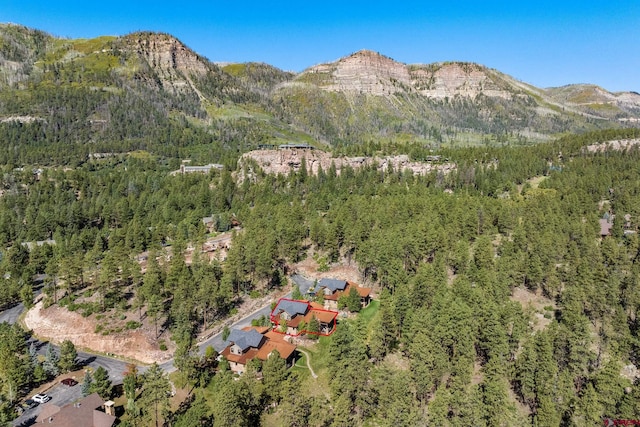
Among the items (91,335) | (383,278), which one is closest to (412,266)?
(383,278)

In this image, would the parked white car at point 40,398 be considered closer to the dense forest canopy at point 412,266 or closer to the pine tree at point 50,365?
the pine tree at point 50,365

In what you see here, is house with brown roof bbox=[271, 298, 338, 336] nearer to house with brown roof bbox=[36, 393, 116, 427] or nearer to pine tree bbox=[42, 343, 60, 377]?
house with brown roof bbox=[36, 393, 116, 427]

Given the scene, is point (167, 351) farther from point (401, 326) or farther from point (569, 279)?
point (569, 279)

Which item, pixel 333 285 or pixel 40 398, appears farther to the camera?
pixel 333 285

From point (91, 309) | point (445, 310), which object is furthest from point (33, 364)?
point (445, 310)

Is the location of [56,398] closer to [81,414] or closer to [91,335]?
[81,414]

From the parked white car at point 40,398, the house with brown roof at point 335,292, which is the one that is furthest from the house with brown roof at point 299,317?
the parked white car at point 40,398
